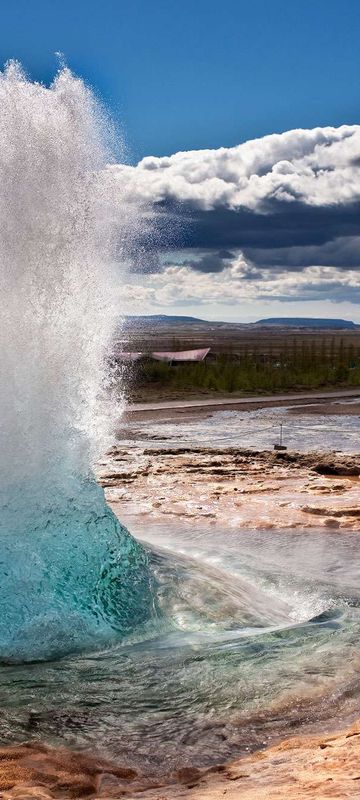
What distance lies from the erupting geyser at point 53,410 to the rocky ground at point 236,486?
2533 mm

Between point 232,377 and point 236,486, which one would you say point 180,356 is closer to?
point 232,377

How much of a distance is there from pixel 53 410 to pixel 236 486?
479 cm

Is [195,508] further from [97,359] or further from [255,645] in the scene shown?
[255,645]

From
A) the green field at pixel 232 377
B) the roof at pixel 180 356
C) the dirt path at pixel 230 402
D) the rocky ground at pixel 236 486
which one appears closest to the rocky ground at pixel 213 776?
the rocky ground at pixel 236 486

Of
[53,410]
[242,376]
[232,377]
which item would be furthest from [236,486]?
[242,376]

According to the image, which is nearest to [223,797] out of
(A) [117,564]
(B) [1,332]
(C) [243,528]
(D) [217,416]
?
(A) [117,564]

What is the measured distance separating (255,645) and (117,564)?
1.23 m

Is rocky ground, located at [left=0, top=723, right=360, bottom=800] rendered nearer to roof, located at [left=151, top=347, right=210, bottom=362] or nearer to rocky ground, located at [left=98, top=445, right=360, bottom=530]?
rocky ground, located at [left=98, top=445, right=360, bottom=530]

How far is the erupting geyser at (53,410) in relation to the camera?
17.5 ft

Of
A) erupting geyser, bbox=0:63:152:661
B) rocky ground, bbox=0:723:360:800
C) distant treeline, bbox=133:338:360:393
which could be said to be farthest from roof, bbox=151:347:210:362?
rocky ground, bbox=0:723:360:800

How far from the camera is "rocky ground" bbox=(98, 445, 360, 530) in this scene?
896cm

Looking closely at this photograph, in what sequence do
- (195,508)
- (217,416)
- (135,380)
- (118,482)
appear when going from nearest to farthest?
(195,508), (118,482), (217,416), (135,380)

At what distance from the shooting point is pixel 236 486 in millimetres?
10484

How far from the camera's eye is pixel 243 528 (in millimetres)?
8531
